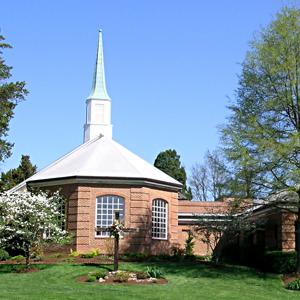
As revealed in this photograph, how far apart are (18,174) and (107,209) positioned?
18628 mm

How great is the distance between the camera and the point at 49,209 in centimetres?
2877

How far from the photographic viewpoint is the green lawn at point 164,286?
64.0 feet

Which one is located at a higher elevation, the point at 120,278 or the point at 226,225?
the point at 226,225

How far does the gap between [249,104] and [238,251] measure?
12.5 metres

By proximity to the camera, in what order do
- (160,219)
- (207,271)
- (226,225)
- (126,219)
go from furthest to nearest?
(160,219), (126,219), (226,225), (207,271)

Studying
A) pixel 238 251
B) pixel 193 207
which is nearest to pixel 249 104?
pixel 238 251

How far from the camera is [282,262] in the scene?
27484mm

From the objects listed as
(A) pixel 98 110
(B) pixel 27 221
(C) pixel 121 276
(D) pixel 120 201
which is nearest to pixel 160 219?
(D) pixel 120 201

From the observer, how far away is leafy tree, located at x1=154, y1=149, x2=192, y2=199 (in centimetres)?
6694

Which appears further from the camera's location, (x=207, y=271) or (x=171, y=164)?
(x=171, y=164)

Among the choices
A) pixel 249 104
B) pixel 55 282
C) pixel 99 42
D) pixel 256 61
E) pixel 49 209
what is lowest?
pixel 55 282

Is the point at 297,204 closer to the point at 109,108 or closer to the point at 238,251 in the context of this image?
the point at 238,251

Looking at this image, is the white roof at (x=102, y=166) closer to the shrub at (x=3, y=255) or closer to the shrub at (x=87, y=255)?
the shrub at (x=87, y=255)

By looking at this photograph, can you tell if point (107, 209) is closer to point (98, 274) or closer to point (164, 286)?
point (98, 274)
